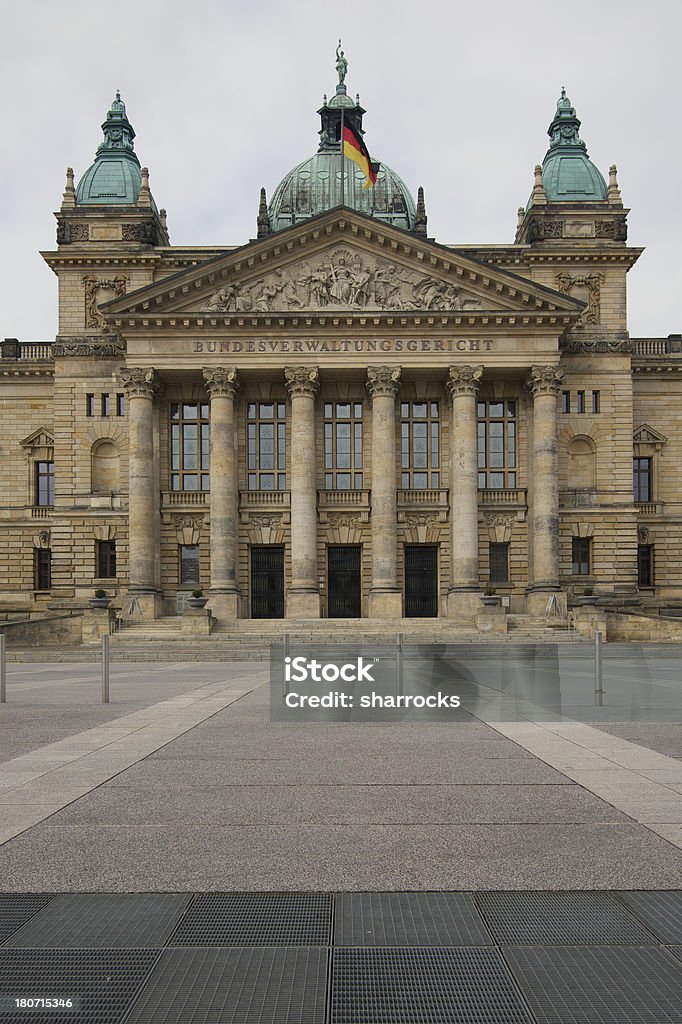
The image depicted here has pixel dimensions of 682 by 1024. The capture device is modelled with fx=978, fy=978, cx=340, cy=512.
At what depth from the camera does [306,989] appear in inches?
187

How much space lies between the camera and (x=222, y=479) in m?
52.4

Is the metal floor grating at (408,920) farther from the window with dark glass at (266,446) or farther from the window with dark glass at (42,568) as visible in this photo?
the window with dark glass at (42,568)

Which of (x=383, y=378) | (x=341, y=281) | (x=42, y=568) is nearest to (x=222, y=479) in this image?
(x=383, y=378)

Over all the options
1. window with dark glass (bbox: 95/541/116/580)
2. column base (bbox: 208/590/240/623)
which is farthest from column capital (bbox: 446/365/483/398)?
window with dark glass (bbox: 95/541/116/580)

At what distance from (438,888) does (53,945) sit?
7.99ft

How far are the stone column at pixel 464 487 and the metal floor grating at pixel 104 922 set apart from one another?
45.7 meters

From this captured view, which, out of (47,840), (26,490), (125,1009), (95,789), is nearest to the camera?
(125,1009)

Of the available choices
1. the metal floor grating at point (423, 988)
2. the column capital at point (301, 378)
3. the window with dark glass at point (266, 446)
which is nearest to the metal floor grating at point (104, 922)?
the metal floor grating at point (423, 988)

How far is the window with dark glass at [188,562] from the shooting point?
5512 cm

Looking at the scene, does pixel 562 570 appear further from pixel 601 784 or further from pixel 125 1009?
pixel 125 1009

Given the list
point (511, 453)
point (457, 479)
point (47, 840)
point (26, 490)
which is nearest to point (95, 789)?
point (47, 840)

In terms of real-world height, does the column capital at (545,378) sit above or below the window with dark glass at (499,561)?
above

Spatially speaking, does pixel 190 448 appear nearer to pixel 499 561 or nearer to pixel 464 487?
pixel 464 487

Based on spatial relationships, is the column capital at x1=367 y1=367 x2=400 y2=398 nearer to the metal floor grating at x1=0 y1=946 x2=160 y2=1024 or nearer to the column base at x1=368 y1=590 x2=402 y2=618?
the column base at x1=368 y1=590 x2=402 y2=618
